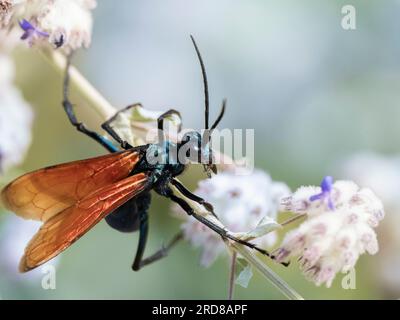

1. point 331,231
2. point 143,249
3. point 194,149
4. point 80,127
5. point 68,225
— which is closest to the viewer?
point 331,231

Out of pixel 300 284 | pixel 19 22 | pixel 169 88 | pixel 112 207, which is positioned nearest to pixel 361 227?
pixel 112 207

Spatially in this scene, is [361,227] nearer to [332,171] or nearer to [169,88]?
[332,171]

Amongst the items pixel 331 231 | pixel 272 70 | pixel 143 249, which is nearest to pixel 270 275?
pixel 331 231

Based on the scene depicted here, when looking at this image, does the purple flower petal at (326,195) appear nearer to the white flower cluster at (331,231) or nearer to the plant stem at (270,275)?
the white flower cluster at (331,231)

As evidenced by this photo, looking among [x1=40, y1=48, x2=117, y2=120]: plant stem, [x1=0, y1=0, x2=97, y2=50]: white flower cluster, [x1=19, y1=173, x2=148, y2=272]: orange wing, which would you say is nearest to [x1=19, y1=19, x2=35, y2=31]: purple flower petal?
[x1=0, y1=0, x2=97, y2=50]: white flower cluster

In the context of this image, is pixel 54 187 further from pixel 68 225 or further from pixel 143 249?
pixel 143 249

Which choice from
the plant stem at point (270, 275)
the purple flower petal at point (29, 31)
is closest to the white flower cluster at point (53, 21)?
the purple flower petal at point (29, 31)
